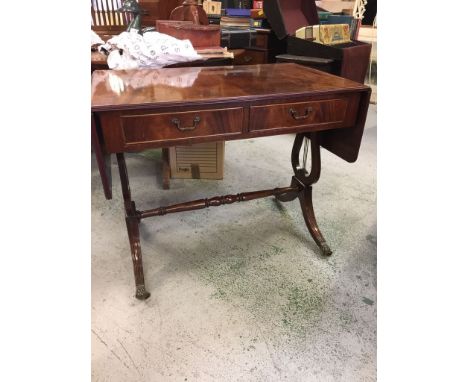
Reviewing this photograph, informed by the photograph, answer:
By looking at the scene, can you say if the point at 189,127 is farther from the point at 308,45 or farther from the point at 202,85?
the point at 308,45

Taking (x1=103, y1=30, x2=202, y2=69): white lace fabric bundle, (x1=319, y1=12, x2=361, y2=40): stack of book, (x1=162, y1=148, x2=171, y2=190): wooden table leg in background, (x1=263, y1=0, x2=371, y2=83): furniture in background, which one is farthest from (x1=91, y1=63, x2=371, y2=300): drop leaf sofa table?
(x1=319, y1=12, x2=361, y2=40): stack of book

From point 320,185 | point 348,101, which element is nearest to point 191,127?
point 348,101

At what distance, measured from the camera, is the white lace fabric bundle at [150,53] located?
5.83 ft

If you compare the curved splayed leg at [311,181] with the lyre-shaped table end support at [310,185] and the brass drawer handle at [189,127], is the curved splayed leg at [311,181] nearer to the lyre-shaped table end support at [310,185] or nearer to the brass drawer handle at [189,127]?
the lyre-shaped table end support at [310,185]

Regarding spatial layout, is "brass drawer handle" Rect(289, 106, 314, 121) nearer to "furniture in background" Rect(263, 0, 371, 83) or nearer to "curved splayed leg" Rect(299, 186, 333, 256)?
"curved splayed leg" Rect(299, 186, 333, 256)

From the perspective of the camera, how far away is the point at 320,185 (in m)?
2.45

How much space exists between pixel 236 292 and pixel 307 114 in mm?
851

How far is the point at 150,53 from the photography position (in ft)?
5.81

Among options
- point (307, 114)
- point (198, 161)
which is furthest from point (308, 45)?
point (307, 114)

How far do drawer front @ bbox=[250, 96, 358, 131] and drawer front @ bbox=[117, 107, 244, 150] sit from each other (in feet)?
0.27

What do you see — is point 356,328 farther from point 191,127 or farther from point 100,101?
point 100,101

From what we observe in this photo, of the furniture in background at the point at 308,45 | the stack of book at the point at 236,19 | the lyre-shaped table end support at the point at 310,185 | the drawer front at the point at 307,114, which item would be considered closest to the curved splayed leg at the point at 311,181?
the lyre-shaped table end support at the point at 310,185

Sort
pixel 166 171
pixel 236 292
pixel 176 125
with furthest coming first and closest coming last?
pixel 166 171, pixel 236 292, pixel 176 125
